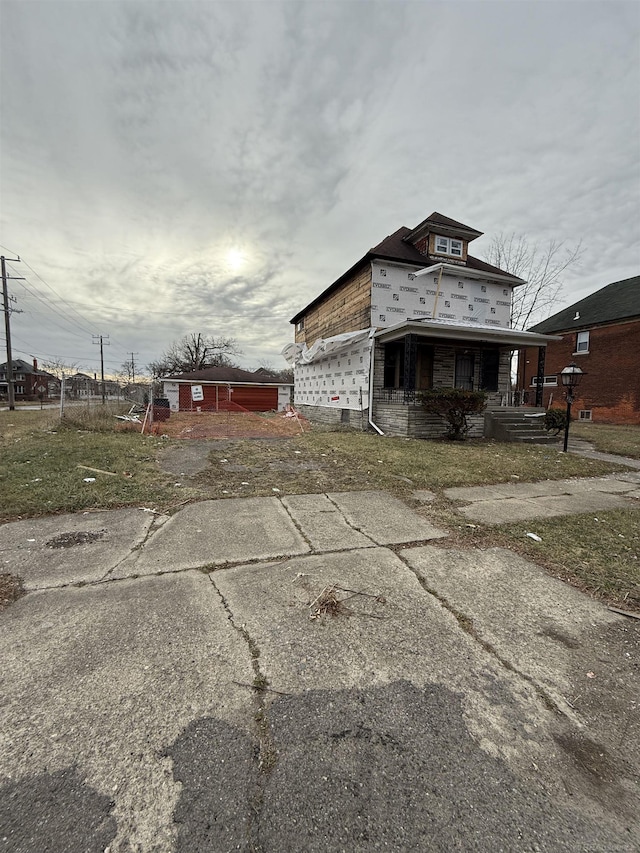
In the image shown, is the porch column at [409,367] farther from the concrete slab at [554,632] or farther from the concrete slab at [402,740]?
the concrete slab at [402,740]

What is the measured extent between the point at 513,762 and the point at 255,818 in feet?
3.39

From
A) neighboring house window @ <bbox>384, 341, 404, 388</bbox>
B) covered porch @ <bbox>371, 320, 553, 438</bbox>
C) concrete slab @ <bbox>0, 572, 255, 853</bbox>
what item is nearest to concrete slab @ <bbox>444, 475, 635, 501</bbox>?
concrete slab @ <bbox>0, 572, 255, 853</bbox>

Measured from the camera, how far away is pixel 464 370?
46.8 feet

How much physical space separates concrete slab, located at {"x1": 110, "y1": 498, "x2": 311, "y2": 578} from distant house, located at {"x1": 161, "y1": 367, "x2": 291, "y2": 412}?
68.1ft

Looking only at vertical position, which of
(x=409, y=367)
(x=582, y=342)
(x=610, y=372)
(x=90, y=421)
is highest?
(x=582, y=342)

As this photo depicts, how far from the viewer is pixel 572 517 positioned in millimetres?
4379

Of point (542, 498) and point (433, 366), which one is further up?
point (433, 366)

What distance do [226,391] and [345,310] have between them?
47.2 ft

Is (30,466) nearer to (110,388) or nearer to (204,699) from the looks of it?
(204,699)

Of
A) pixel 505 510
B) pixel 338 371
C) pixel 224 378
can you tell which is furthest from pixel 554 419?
pixel 224 378

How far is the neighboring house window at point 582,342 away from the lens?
20.5 m

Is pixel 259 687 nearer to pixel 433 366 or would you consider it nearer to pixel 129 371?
pixel 433 366

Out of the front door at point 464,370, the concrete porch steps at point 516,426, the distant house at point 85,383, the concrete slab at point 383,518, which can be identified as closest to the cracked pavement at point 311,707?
the concrete slab at point 383,518

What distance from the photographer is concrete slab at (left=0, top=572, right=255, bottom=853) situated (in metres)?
1.21
